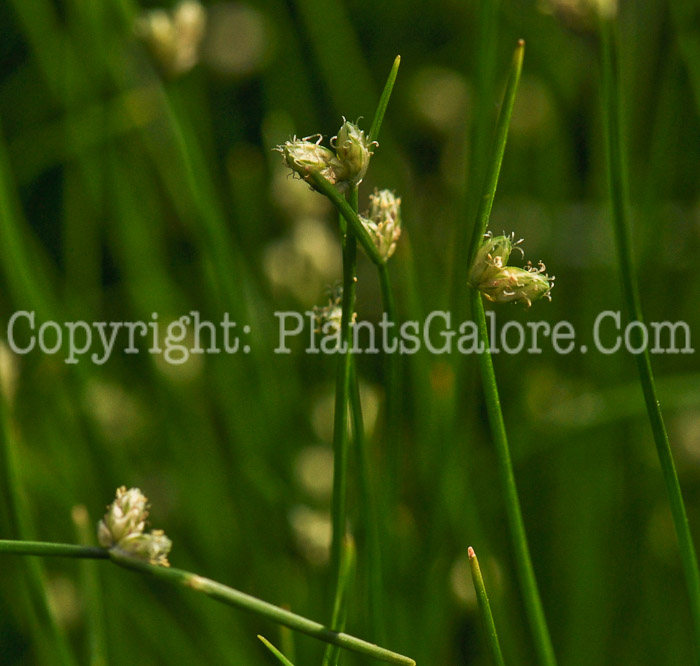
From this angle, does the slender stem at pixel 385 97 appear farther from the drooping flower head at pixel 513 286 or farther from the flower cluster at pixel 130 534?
the flower cluster at pixel 130 534

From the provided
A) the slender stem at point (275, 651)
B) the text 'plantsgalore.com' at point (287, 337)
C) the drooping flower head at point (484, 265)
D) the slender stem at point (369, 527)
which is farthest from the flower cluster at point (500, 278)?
the text 'plantsgalore.com' at point (287, 337)

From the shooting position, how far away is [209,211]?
31.4 inches

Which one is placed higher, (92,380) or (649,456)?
(92,380)

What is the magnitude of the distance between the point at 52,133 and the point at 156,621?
0.83 metres

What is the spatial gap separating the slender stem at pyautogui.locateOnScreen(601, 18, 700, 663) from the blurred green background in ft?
0.26

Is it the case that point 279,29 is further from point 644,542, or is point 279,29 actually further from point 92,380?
point 644,542

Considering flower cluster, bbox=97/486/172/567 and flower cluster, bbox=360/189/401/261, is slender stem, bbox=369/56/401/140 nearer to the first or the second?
flower cluster, bbox=360/189/401/261

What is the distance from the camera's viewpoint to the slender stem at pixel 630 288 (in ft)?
1.51

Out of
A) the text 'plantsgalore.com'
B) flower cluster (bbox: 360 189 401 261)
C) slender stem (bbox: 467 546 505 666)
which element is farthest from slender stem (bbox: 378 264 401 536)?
the text 'plantsgalore.com'

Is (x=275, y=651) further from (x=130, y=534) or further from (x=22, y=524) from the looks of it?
(x=22, y=524)

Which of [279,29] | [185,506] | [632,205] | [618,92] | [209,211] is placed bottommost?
[185,506]

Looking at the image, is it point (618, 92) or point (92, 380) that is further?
point (92, 380)

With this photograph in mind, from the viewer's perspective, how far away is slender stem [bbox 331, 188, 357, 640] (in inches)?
17.8

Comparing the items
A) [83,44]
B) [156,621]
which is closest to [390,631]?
[156,621]
